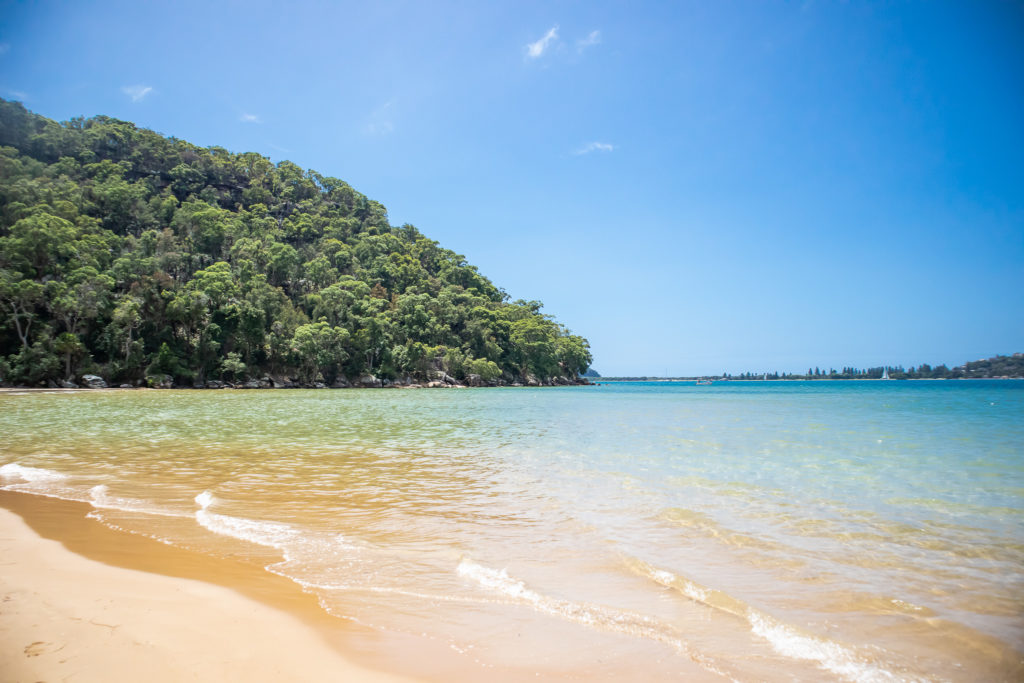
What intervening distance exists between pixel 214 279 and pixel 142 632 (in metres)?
69.2

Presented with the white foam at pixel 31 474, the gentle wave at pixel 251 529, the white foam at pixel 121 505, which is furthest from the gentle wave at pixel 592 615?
the white foam at pixel 31 474

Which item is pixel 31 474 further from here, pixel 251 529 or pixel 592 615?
pixel 592 615

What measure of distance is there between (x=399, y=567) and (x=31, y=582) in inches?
128

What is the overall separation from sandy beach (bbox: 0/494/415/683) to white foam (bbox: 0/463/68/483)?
5.56 meters

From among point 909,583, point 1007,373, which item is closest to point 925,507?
point 909,583

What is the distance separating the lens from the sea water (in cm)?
357

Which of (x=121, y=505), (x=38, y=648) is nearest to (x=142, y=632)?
(x=38, y=648)

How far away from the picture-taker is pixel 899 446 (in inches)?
601

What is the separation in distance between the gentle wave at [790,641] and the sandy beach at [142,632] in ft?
9.31

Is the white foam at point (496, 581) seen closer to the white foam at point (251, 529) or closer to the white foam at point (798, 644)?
the white foam at point (798, 644)

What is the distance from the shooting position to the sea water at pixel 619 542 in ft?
11.7

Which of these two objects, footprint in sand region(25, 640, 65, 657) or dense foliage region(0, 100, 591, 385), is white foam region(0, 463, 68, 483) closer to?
footprint in sand region(25, 640, 65, 657)

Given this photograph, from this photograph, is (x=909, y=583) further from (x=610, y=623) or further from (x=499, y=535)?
(x=499, y=535)

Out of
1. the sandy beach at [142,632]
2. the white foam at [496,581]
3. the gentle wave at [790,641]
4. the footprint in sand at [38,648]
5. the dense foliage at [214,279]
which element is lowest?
the white foam at [496,581]
